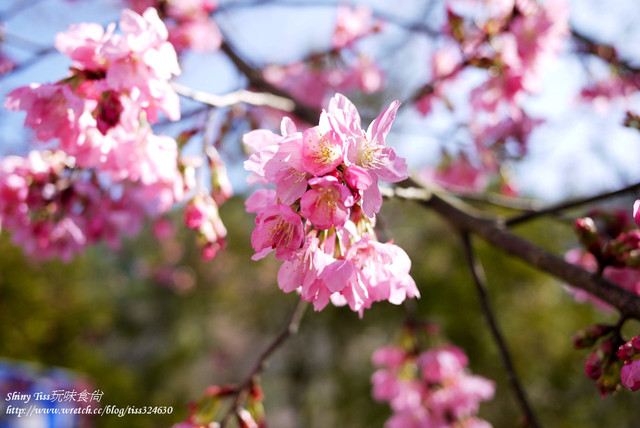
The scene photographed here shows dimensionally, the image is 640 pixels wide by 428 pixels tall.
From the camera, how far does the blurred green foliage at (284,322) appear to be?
10.2 ft

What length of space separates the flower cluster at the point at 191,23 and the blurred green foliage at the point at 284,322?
135 cm

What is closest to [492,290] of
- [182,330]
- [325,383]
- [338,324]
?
[338,324]

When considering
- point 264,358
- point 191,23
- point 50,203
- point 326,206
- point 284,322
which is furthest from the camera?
point 284,322

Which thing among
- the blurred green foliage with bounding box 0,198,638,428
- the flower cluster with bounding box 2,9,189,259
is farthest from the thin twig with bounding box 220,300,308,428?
the blurred green foliage with bounding box 0,198,638,428

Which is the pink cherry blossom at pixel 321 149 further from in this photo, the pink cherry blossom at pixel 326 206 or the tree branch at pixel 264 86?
the tree branch at pixel 264 86

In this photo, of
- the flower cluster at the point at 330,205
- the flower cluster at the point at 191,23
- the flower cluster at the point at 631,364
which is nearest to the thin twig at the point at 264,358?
the flower cluster at the point at 330,205

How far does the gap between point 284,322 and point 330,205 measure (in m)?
3.67

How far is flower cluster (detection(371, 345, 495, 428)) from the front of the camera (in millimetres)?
1346

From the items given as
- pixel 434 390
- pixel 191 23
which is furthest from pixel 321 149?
pixel 191 23

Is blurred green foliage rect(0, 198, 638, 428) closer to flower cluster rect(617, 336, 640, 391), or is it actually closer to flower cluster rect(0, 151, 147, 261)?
flower cluster rect(617, 336, 640, 391)

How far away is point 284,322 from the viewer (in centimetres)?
397

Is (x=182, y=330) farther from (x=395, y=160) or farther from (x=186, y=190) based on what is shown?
(x=395, y=160)

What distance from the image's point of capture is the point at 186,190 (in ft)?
2.97

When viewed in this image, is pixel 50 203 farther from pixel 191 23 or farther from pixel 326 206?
pixel 191 23
